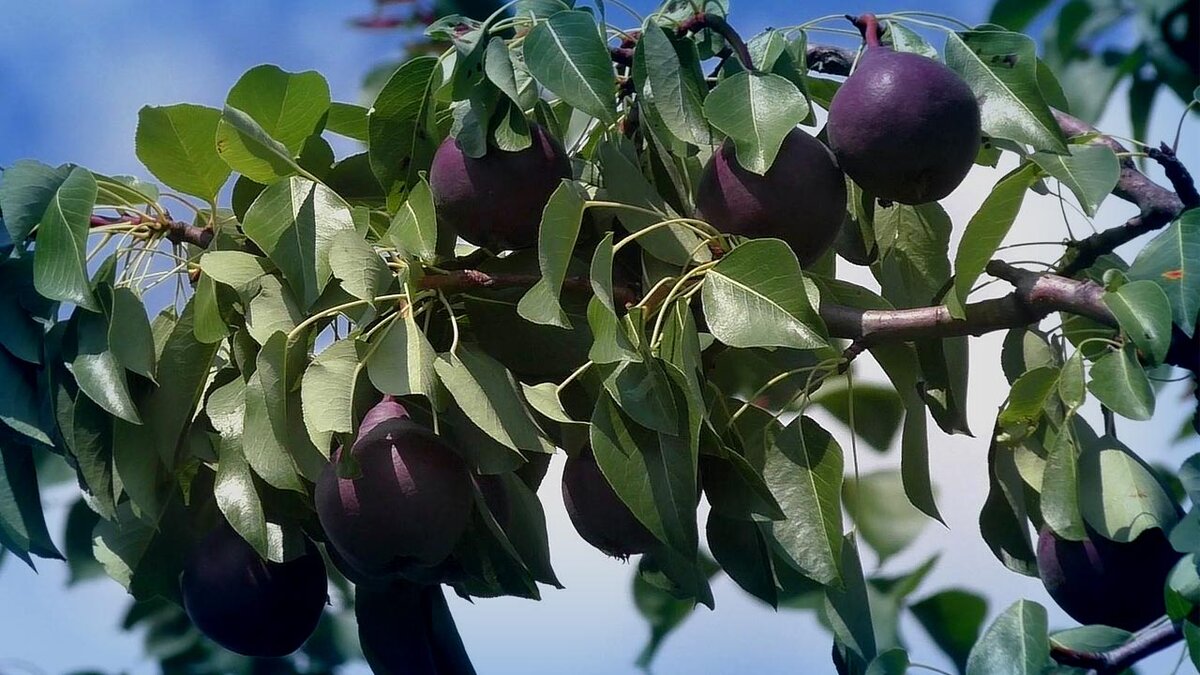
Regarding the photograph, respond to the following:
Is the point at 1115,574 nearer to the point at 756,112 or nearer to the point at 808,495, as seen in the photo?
the point at 808,495

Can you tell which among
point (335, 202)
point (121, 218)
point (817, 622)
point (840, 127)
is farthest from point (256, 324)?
point (817, 622)

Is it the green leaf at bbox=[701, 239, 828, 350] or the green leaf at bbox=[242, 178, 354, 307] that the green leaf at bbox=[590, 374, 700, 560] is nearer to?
the green leaf at bbox=[701, 239, 828, 350]

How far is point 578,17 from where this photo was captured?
1.07 meters

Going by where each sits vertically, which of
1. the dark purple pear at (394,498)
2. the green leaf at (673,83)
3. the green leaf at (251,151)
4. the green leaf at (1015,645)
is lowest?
the green leaf at (1015,645)

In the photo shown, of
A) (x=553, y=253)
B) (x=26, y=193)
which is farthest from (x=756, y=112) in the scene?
(x=26, y=193)

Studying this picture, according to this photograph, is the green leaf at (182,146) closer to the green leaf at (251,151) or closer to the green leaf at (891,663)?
the green leaf at (251,151)

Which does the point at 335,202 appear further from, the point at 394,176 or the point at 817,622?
the point at 817,622

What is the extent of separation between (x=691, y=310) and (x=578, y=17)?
0.25 metres

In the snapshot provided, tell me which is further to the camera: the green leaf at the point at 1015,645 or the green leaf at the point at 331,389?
the green leaf at the point at 331,389

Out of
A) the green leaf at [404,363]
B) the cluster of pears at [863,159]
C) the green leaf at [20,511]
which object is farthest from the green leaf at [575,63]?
the green leaf at [20,511]

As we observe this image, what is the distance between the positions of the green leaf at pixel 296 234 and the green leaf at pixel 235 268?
36 mm

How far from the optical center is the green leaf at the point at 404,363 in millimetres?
1023

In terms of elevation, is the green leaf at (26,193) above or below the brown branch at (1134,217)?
above

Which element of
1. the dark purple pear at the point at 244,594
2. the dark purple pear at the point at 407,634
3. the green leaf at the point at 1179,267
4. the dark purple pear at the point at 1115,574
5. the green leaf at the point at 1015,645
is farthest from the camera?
the dark purple pear at the point at 407,634
